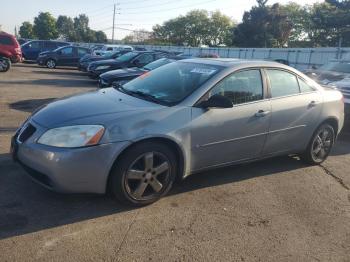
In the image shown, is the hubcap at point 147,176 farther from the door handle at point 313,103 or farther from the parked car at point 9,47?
the parked car at point 9,47

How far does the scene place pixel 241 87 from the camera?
4.91m

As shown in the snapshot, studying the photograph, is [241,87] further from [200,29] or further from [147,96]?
[200,29]

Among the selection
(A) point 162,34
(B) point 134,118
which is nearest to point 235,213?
(B) point 134,118

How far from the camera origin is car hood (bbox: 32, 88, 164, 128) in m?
4.01

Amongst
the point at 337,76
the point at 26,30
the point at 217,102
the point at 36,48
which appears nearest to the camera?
the point at 217,102

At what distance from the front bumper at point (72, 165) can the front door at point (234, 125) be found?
3.18 ft

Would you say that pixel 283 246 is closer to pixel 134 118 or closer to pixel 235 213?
pixel 235 213

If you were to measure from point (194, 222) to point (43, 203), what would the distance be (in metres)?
1.54

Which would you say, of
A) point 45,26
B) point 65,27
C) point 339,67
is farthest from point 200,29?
point 339,67

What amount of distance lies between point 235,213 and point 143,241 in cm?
115

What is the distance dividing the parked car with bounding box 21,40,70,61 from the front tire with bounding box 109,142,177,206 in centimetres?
2303

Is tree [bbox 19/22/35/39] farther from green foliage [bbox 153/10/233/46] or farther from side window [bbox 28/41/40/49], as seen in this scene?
side window [bbox 28/41/40/49]

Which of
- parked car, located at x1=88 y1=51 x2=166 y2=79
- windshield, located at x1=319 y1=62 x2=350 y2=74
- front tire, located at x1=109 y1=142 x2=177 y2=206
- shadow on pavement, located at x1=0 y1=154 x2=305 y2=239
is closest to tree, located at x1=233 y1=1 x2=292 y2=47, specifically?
parked car, located at x1=88 y1=51 x2=166 y2=79

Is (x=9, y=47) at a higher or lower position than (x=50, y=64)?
higher
